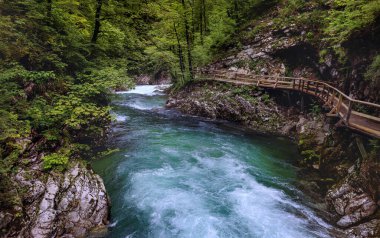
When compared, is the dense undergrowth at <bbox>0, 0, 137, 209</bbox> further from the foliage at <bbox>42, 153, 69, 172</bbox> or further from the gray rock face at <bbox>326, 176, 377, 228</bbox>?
the gray rock face at <bbox>326, 176, 377, 228</bbox>

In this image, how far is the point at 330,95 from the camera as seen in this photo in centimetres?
1234

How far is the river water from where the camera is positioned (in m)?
7.52

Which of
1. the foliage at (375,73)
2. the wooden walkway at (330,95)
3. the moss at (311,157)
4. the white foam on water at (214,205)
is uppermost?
the foliage at (375,73)

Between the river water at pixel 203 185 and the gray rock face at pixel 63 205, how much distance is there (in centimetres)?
78

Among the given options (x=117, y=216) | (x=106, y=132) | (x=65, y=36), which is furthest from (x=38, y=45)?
(x=117, y=216)

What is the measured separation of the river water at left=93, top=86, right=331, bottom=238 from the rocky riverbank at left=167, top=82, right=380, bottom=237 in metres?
0.88

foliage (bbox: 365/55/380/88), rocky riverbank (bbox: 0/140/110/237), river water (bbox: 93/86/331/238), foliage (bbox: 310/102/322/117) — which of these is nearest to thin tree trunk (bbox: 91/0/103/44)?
river water (bbox: 93/86/331/238)

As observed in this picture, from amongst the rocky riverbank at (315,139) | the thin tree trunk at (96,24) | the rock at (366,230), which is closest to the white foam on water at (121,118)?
the rocky riverbank at (315,139)

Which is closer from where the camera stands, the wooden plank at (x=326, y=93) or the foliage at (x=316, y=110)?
the wooden plank at (x=326, y=93)

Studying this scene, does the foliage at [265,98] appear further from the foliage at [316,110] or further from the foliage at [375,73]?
the foliage at [375,73]

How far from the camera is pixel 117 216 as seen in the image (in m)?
7.89

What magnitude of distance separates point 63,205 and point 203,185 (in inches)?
190

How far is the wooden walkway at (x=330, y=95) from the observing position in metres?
8.36

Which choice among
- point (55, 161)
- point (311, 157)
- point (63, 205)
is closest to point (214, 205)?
point (63, 205)
